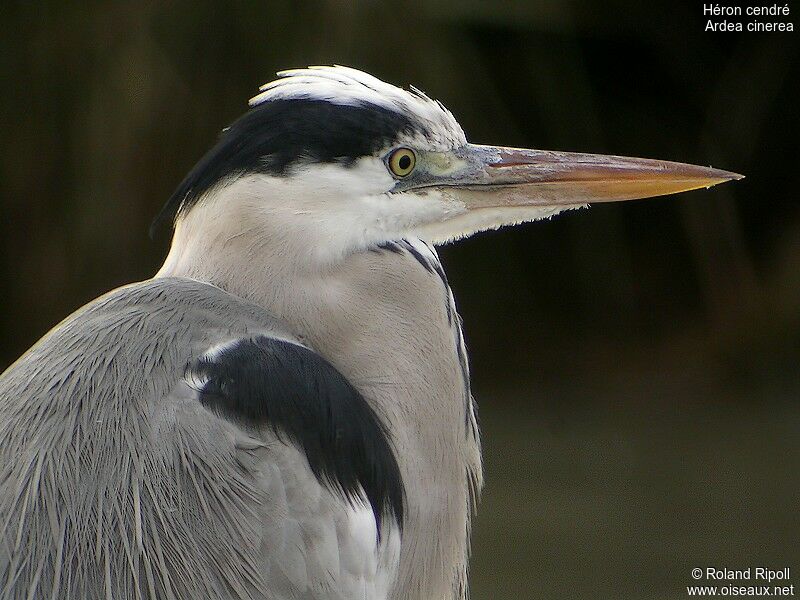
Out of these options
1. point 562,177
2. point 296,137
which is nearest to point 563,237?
point 562,177

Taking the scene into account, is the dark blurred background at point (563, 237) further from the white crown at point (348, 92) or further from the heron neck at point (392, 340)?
the white crown at point (348, 92)

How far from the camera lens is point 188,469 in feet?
4.70

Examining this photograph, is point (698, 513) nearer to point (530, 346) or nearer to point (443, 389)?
point (530, 346)

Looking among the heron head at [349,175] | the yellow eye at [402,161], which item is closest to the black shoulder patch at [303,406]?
the heron head at [349,175]

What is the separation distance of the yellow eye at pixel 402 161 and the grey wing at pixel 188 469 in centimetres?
31

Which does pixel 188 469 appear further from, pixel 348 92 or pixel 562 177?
pixel 562 177

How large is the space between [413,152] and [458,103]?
10.5 ft

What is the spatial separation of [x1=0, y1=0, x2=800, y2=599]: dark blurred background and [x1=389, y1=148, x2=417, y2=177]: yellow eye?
2404 millimetres

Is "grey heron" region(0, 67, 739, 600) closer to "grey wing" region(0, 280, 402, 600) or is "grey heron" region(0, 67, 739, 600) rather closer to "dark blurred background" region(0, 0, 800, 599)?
"grey wing" region(0, 280, 402, 600)

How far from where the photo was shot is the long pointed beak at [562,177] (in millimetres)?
1771

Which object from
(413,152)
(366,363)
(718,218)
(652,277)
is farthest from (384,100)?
(652,277)

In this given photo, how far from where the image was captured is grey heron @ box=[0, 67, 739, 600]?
55.5 inches

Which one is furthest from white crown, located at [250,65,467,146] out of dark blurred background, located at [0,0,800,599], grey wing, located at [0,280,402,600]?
dark blurred background, located at [0,0,800,599]

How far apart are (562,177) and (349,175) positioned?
365mm
